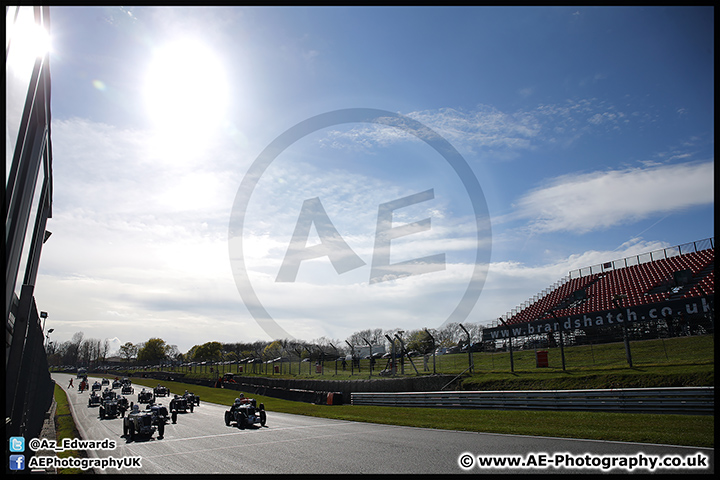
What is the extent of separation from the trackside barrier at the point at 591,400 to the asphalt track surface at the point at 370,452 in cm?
541

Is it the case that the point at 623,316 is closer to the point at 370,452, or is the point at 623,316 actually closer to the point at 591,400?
the point at 591,400

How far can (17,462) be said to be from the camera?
24.9ft

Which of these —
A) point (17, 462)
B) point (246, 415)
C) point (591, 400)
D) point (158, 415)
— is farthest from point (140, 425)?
point (591, 400)

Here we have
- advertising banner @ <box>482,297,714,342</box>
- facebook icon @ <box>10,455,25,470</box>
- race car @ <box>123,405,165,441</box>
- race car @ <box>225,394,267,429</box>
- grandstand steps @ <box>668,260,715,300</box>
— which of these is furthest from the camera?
grandstand steps @ <box>668,260,715,300</box>

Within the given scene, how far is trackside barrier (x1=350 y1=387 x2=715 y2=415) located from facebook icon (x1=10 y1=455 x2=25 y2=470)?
15249mm

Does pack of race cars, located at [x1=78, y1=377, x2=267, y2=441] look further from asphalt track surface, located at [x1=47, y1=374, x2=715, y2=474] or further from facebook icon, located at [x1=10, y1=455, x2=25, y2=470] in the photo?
facebook icon, located at [x1=10, y1=455, x2=25, y2=470]

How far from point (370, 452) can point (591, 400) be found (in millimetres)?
9667

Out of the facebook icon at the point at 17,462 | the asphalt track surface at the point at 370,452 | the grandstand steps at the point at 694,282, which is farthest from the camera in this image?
the grandstand steps at the point at 694,282

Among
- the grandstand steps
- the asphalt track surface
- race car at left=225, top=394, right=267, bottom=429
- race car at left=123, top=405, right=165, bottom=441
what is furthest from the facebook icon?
the grandstand steps

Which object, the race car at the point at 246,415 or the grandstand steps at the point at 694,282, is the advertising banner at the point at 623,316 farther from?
the race car at the point at 246,415

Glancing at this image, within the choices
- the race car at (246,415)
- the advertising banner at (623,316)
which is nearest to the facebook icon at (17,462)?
the race car at (246,415)

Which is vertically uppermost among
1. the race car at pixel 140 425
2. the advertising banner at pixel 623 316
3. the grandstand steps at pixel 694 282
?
the grandstand steps at pixel 694 282

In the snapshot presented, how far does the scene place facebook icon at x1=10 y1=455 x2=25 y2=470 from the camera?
748 cm

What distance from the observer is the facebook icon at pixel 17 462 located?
7482 mm
